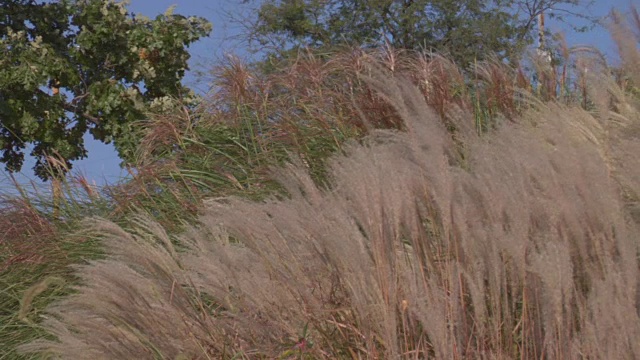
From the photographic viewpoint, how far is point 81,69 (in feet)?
50.1

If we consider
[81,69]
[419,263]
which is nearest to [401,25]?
[81,69]

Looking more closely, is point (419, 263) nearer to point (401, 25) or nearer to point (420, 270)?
point (420, 270)

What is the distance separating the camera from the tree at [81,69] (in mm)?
13906

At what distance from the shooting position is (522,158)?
2.69 m

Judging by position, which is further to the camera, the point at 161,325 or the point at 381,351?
the point at 161,325

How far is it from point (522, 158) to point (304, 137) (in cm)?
311

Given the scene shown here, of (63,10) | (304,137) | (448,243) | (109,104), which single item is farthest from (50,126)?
(448,243)

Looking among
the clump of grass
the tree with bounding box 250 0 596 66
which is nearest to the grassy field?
the clump of grass

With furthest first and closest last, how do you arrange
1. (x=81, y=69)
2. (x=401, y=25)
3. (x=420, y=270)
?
(x=401, y=25)
(x=81, y=69)
(x=420, y=270)

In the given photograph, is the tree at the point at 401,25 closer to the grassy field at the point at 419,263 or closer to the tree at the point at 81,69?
the tree at the point at 81,69

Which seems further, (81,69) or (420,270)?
(81,69)

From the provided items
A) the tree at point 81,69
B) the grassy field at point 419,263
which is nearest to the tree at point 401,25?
the tree at point 81,69

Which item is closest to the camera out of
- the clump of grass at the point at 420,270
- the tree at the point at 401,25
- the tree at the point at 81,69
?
the clump of grass at the point at 420,270

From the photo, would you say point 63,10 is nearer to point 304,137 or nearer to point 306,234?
point 304,137
